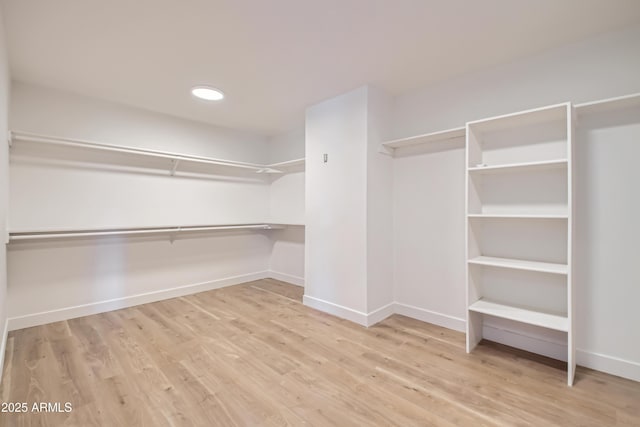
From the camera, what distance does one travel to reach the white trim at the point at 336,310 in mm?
2822

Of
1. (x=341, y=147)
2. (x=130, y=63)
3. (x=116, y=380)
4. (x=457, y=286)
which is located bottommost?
(x=116, y=380)

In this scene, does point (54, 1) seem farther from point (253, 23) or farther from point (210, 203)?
point (210, 203)

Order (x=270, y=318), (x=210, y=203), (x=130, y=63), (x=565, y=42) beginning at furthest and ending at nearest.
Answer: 1. (x=210, y=203)
2. (x=270, y=318)
3. (x=130, y=63)
4. (x=565, y=42)

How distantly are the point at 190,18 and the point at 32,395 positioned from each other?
2.51 meters

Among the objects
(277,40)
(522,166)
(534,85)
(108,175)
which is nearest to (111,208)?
(108,175)

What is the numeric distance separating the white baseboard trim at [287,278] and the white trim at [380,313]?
1.53m

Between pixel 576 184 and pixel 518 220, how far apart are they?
17.5 inches

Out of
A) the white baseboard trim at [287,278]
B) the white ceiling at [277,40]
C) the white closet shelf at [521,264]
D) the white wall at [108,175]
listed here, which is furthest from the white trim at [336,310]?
the white ceiling at [277,40]

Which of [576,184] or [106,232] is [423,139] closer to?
[576,184]

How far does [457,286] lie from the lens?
268 cm

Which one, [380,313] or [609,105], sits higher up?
[609,105]

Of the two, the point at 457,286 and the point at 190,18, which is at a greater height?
the point at 190,18

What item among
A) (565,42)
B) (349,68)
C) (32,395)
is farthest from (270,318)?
(565,42)

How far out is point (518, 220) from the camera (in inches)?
91.7
